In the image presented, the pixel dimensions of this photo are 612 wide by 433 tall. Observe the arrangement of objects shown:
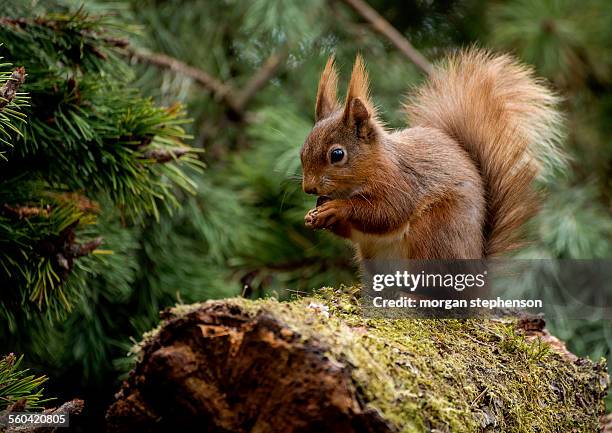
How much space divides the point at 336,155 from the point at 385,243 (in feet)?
0.70

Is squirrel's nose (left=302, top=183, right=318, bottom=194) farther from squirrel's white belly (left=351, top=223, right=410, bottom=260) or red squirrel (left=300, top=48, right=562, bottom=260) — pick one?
squirrel's white belly (left=351, top=223, right=410, bottom=260)

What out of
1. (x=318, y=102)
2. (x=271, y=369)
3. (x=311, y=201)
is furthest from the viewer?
(x=311, y=201)

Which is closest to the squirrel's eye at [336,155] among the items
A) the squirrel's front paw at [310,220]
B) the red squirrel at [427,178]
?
the red squirrel at [427,178]

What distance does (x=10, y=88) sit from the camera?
4.09 ft

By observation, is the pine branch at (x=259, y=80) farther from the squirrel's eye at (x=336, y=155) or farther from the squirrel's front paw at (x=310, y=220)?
the squirrel's front paw at (x=310, y=220)

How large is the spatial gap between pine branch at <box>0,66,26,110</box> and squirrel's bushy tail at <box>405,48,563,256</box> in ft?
3.08

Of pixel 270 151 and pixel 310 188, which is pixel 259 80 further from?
pixel 310 188

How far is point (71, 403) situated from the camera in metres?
1.24

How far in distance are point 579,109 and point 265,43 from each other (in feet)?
4.56

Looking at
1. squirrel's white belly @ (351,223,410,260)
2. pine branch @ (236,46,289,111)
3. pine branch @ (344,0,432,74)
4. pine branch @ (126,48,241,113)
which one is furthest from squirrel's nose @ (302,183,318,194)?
pine branch @ (236,46,289,111)

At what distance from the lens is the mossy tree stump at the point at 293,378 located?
989 millimetres

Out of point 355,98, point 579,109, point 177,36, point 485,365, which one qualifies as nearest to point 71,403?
point 485,365

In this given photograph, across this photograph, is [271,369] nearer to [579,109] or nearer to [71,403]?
[71,403]

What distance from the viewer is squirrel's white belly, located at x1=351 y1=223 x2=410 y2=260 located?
1591 mm
